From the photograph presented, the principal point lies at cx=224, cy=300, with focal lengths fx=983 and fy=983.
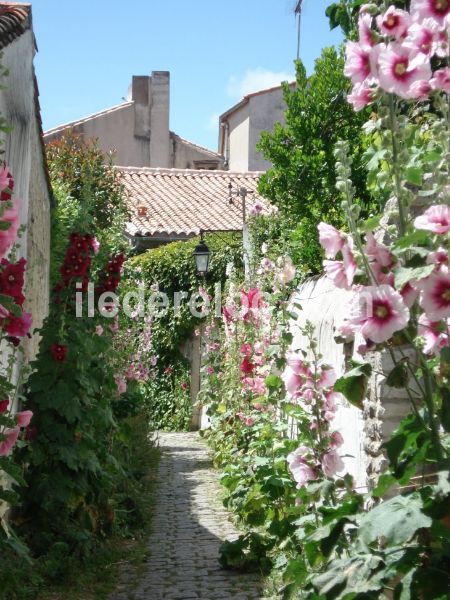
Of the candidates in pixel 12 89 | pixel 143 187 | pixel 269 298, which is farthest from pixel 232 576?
pixel 143 187

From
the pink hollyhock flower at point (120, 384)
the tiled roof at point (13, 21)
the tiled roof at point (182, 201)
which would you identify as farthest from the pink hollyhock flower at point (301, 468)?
the tiled roof at point (182, 201)

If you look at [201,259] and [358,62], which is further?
[201,259]

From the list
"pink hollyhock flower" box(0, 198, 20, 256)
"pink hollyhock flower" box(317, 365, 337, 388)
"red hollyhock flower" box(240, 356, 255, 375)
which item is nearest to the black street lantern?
"red hollyhock flower" box(240, 356, 255, 375)

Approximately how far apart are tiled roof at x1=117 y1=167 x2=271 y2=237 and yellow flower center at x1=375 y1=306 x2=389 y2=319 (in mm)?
18902

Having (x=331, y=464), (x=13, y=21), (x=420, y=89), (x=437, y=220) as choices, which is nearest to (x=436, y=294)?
(x=437, y=220)

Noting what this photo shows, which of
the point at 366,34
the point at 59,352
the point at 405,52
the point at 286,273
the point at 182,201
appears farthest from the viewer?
the point at 182,201

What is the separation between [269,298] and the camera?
7.00 meters

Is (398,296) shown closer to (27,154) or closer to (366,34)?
(366,34)

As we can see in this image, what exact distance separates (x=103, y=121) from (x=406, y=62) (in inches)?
1136

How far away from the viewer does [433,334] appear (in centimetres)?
287

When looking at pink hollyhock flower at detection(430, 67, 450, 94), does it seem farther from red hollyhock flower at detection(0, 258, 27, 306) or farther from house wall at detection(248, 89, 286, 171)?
house wall at detection(248, 89, 286, 171)

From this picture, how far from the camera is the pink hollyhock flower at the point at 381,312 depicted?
266cm

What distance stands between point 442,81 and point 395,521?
1.21 meters

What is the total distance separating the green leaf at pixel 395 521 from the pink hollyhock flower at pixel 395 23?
1304mm
